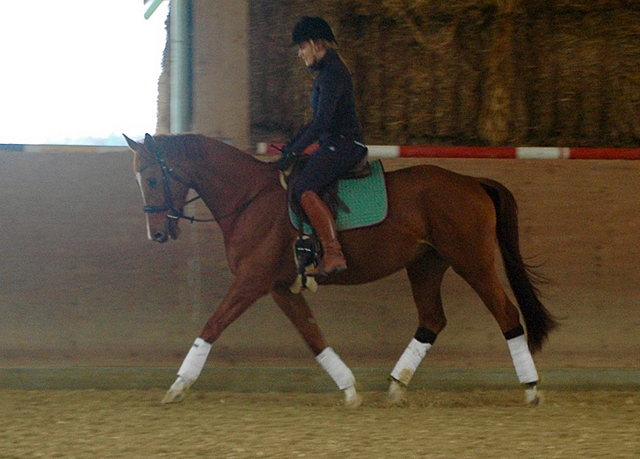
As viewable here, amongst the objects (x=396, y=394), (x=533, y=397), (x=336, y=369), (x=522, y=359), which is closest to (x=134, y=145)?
(x=336, y=369)

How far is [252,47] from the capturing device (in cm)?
725

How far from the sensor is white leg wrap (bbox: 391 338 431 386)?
6.15 metres

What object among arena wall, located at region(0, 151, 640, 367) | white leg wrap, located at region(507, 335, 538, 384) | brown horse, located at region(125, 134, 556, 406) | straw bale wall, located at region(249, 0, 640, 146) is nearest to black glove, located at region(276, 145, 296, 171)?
brown horse, located at region(125, 134, 556, 406)

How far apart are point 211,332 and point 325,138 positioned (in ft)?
4.66

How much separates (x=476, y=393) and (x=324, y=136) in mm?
2173

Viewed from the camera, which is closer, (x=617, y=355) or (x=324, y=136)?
(x=324, y=136)

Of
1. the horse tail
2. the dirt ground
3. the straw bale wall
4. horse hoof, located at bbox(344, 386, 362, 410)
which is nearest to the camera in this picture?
the dirt ground

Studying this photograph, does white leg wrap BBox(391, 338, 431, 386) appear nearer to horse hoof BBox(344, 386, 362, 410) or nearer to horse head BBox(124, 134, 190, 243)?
horse hoof BBox(344, 386, 362, 410)

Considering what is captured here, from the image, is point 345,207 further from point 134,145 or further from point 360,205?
point 134,145

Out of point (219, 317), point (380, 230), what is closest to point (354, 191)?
point (380, 230)

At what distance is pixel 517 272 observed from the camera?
240 inches

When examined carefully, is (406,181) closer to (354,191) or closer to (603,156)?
(354,191)

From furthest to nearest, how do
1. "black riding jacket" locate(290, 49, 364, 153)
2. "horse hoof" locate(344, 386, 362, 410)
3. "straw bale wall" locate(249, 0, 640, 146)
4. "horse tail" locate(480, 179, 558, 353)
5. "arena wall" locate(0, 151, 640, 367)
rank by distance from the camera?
"straw bale wall" locate(249, 0, 640, 146) < "arena wall" locate(0, 151, 640, 367) < "horse tail" locate(480, 179, 558, 353) < "horse hoof" locate(344, 386, 362, 410) < "black riding jacket" locate(290, 49, 364, 153)

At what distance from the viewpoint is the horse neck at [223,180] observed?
6.04 metres
